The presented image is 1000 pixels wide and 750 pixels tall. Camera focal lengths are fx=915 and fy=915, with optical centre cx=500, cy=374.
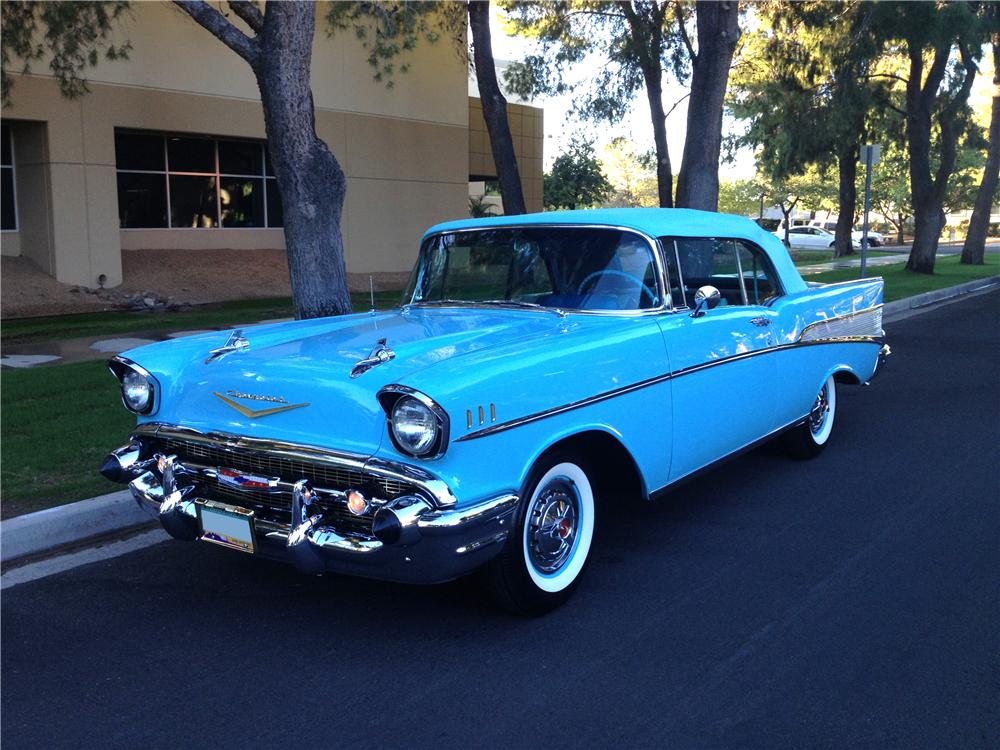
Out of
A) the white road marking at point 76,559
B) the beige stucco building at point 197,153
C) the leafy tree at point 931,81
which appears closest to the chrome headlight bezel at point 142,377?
the white road marking at point 76,559

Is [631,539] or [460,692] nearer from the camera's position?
[460,692]

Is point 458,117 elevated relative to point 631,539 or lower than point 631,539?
elevated

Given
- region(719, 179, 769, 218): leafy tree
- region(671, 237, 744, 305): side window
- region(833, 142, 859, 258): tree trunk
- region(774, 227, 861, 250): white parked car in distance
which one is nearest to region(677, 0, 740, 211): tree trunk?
region(671, 237, 744, 305): side window

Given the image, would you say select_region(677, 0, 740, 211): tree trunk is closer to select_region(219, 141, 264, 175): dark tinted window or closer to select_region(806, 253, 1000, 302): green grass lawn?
select_region(806, 253, 1000, 302): green grass lawn

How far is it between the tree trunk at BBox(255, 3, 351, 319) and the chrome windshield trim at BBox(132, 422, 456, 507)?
4.48m

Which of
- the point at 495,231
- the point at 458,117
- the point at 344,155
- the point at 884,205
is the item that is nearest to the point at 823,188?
the point at 884,205

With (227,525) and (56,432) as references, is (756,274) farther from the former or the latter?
(56,432)

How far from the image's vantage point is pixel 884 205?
54188mm

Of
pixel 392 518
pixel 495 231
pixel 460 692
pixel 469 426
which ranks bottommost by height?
pixel 460 692

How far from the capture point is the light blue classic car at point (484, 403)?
11.2 feet

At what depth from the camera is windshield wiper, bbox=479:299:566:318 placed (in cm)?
472

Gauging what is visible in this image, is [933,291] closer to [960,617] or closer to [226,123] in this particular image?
[226,123]

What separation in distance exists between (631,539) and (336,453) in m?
2.05

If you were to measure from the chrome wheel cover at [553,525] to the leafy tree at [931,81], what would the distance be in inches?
695
